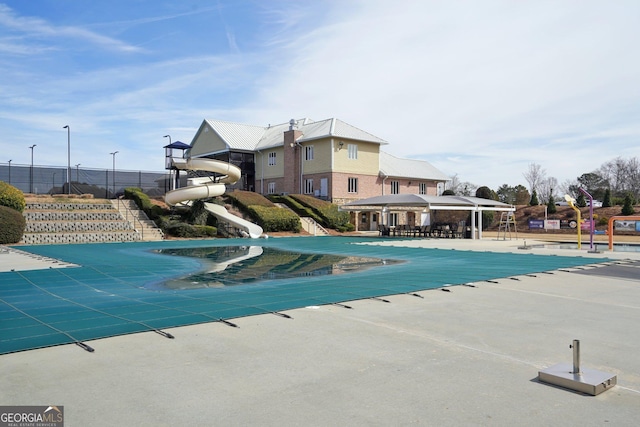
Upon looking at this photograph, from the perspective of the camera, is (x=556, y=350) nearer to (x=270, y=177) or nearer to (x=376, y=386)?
(x=376, y=386)

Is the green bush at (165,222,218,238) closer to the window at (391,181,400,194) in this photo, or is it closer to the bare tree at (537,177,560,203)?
the window at (391,181,400,194)

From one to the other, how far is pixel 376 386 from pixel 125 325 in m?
3.60

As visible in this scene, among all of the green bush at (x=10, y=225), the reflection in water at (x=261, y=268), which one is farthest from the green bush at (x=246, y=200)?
the reflection in water at (x=261, y=268)

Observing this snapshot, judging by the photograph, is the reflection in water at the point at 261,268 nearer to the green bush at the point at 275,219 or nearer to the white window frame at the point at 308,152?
the green bush at the point at 275,219

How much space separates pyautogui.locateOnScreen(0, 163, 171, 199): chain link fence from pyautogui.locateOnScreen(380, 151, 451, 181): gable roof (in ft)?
61.6

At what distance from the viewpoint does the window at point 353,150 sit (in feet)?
135

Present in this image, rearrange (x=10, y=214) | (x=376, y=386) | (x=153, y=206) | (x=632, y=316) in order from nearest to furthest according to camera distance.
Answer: (x=376, y=386)
(x=632, y=316)
(x=10, y=214)
(x=153, y=206)

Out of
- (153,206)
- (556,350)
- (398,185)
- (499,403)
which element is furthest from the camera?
(398,185)

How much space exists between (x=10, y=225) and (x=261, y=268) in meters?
15.1

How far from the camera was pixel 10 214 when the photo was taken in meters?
22.7

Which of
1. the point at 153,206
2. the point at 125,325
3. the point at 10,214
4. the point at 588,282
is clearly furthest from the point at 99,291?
the point at 153,206

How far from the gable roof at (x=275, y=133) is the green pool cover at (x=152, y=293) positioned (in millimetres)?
27054

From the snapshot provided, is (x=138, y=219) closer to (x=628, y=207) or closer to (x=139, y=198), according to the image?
(x=139, y=198)

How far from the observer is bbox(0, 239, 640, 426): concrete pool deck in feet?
12.2
